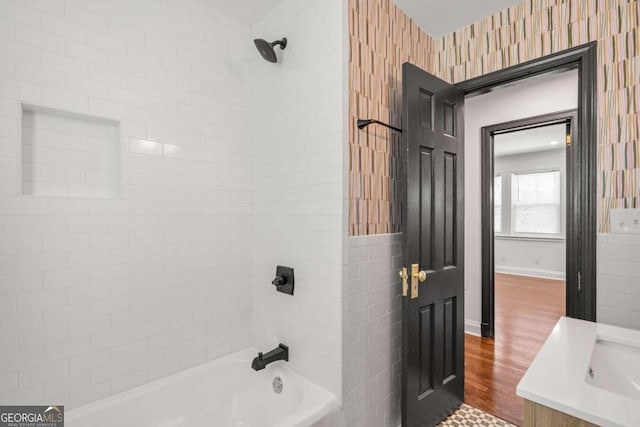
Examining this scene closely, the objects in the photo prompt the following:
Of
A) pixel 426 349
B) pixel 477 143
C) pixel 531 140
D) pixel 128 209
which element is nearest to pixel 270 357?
pixel 426 349

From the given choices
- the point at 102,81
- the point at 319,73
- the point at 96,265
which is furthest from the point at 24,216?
the point at 319,73

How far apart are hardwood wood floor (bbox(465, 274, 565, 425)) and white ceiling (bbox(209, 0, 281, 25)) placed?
10.1ft

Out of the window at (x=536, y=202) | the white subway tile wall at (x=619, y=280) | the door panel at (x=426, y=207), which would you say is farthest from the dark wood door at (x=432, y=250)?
the window at (x=536, y=202)

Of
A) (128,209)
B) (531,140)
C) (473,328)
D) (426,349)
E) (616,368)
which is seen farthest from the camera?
(531,140)

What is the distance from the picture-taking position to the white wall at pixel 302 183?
1.58 metres

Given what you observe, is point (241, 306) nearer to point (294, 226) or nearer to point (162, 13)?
point (294, 226)

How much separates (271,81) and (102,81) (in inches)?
36.7

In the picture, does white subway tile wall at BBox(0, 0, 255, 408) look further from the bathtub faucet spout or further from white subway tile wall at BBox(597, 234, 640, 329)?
white subway tile wall at BBox(597, 234, 640, 329)

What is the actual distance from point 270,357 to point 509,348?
2.57 meters

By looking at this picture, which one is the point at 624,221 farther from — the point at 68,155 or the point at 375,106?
the point at 68,155

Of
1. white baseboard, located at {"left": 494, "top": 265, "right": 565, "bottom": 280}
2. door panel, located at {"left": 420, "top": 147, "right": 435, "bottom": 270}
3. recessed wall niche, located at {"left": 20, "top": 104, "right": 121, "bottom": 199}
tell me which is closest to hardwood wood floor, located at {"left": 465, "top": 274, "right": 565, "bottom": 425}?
white baseboard, located at {"left": 494, "top": 265, "right": 565, "bottom": 280}

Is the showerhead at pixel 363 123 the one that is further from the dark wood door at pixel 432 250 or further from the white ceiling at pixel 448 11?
the white ceiling at pixel 448 11

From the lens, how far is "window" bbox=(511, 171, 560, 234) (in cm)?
614

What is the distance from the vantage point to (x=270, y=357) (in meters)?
1.80
